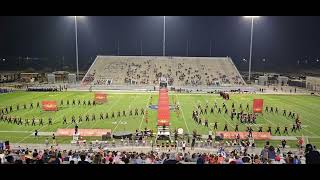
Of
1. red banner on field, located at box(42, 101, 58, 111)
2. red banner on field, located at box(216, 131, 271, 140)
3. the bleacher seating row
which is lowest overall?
red banner on field, located at box(216, 131, 271, 140)

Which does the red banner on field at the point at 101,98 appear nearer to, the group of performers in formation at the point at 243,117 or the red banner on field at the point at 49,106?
the red banner on field at the point at 49,106

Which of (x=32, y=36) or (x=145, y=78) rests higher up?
(x=32, y=36)

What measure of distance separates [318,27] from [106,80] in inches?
897

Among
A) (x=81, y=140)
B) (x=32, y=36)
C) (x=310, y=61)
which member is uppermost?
(x=32, y=36)

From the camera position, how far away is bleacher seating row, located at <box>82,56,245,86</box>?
41188mm

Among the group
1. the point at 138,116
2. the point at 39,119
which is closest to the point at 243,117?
the point at 138,116

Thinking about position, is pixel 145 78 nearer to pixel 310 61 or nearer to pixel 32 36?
pixel 32 36

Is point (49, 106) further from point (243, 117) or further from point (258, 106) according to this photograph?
point (258, 106)

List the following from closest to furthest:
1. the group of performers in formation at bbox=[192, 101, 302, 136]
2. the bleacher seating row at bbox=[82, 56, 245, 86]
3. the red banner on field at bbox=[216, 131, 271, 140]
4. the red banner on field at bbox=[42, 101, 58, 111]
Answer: the red banner on field at bbox=[216, 131, 271, 140] < the group of performers in formation at bbox=[192, 101, 302, 136] < the red banner on field at bbox=[42, 101, 58, 111] < the bleacher seating row at bbox=[82, 56, 245, 86]

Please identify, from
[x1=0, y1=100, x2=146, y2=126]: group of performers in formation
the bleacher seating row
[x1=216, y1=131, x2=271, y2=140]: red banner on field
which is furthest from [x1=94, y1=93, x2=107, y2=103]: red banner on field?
the bleacher seating row

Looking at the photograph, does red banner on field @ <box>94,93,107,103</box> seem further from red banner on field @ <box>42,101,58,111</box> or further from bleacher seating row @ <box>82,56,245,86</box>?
bleacher seating row @ <box>82,56,245,86</box>

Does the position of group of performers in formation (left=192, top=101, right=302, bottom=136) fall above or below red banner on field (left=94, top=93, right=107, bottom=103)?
below
